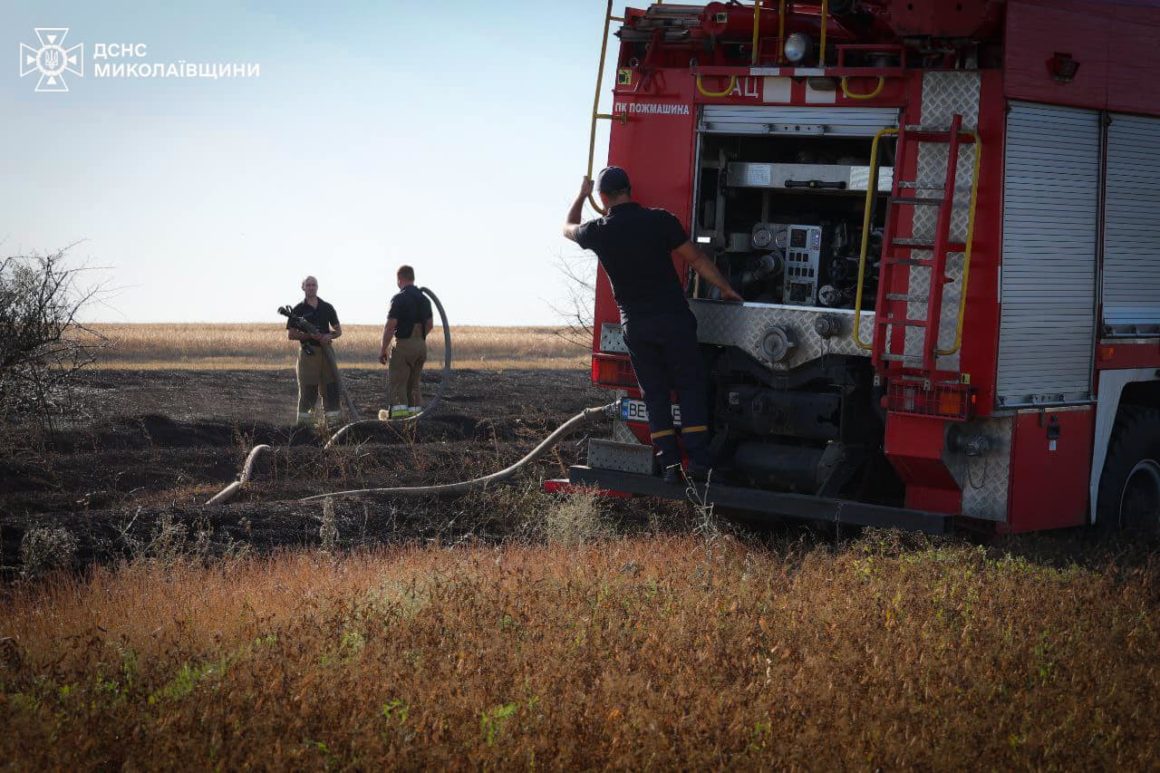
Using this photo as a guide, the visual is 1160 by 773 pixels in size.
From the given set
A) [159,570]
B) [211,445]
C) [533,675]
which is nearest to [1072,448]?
[533,675]

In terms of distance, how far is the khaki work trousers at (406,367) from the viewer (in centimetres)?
1630

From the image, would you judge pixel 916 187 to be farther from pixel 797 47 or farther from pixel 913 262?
pixel 797 47

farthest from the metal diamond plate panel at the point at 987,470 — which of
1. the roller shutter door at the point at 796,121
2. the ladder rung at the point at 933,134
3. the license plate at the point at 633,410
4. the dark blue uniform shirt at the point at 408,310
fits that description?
the dark blue uniform shirt at the point at 408,310

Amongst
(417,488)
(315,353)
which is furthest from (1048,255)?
(315,353)

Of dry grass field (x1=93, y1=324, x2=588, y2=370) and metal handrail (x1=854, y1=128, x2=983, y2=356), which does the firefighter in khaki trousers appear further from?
dry grass field (x1=93, y1=324, x2=588, y2=370)

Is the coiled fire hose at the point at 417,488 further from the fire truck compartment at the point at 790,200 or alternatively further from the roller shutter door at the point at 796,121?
the roller shutter door at the point at 796,121

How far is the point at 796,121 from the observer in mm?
8977

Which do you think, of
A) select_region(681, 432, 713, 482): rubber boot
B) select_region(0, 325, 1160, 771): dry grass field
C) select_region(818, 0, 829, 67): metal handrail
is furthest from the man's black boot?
select_region(818, 0, 829, 67): metal handrail

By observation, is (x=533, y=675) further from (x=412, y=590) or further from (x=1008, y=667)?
(x=1008, y=667)

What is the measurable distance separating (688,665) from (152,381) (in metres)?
20.1

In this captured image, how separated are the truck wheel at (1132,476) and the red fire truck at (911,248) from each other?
0.06 ft

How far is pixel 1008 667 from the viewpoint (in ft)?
20.5

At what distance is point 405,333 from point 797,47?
819 cm

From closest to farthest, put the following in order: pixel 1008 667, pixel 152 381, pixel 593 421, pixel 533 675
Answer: pixel 533 675 < pixel 1008 667 < pixel 593 421 < pixel 152 381
